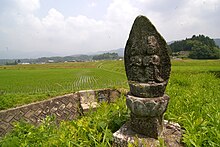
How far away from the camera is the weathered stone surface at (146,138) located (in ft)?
7.13

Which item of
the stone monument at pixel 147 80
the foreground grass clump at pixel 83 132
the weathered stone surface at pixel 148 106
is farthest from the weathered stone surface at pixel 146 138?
the weathered stone surface at pixel 148 106

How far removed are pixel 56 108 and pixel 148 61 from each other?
4.65 metres

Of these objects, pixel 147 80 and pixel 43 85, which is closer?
pixel 147 80

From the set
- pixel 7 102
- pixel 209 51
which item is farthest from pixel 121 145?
pixel 209 51

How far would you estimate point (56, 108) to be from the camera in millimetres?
5906

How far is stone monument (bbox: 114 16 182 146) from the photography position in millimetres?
2186

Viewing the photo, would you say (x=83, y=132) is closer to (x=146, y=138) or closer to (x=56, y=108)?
(x=146, y=138)

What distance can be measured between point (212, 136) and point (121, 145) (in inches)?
48.8

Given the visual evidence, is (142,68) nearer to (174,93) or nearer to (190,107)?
(190,107)

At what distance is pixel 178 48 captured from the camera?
A: 194 feet

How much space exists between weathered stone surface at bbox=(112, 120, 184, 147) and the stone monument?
1 cm

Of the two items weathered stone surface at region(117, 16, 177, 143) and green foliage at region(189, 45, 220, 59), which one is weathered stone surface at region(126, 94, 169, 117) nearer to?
weathered stone surface at region(117, 16, 177, 143)

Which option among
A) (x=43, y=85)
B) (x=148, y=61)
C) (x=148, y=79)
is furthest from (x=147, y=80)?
(x=43, y=85)

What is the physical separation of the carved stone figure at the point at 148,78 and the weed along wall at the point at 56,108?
8.05 ft
